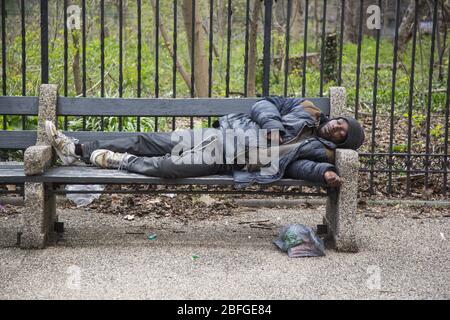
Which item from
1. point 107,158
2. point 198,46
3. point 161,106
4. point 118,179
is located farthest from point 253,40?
point 118,179

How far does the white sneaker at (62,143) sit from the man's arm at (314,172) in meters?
1.76

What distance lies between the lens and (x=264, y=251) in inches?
184

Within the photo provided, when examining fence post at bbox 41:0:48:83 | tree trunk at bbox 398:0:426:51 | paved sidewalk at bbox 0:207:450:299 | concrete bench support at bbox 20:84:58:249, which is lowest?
paved sidewalk at bbox 0:207:450:299

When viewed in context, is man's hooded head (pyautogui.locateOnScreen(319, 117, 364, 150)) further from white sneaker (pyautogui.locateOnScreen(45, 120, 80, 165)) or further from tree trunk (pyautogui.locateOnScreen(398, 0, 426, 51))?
tree trunk (pyautogui.locateOnScreen(398, 0, 426, 51))

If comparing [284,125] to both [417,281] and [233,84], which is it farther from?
[233,84]

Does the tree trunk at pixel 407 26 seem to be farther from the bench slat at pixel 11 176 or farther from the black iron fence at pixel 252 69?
the bench slat at pixel 11 176

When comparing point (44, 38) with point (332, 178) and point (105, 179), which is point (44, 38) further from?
point (332, 178)

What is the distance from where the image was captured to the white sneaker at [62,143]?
4898 mm

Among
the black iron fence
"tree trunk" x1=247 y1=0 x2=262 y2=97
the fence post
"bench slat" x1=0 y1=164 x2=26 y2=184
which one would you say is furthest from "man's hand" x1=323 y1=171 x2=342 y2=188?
"tree trunk" x1=247 y1=0 x2=262 y2=97

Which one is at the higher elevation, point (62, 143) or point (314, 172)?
point (62, 143)

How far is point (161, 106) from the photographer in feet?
17.2

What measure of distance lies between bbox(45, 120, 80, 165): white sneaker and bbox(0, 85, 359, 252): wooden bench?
2.8 inches

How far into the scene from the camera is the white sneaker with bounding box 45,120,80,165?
490 cm

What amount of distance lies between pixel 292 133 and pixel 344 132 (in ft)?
1.31
